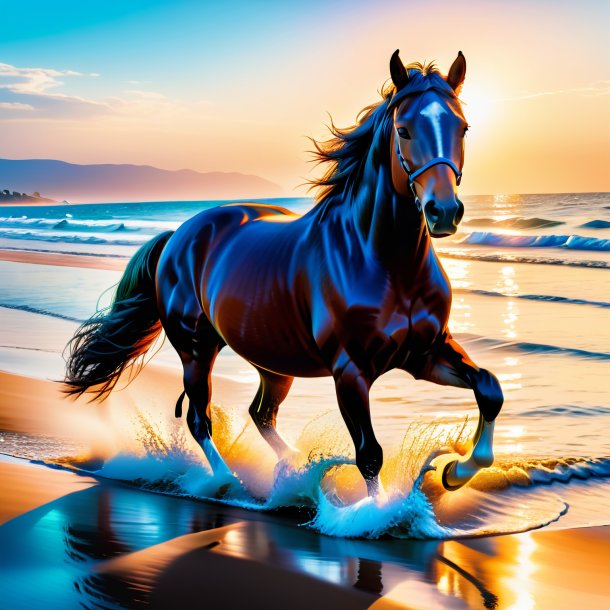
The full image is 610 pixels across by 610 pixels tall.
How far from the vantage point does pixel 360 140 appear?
3758 mm

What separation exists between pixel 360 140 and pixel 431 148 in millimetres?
664

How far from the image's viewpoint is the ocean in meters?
3.98

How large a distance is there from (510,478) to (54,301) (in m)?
9.00

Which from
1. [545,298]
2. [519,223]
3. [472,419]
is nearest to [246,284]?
[472,419]

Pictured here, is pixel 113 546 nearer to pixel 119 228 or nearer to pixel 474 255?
pixel 474 255

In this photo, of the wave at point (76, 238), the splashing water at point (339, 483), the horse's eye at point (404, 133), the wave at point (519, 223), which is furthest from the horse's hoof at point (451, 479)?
the wave at point (76, 238)

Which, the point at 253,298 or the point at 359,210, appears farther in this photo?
the point at 253,298

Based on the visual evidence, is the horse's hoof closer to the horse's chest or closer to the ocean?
the ocean

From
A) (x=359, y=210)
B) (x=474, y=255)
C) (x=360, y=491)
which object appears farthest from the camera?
(x=474, y=255)

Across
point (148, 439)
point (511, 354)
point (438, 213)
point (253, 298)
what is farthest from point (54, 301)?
point (438, 213)

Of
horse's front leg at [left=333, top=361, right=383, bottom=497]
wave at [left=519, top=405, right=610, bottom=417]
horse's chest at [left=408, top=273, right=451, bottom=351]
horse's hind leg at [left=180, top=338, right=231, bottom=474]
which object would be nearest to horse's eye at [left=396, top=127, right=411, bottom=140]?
horse's chest at [left=408, top=273, right=451, bottom=351]

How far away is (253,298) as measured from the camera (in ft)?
13.6

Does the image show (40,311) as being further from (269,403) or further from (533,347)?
(269,403)

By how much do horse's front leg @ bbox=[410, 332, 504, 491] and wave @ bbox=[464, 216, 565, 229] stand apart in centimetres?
2364
